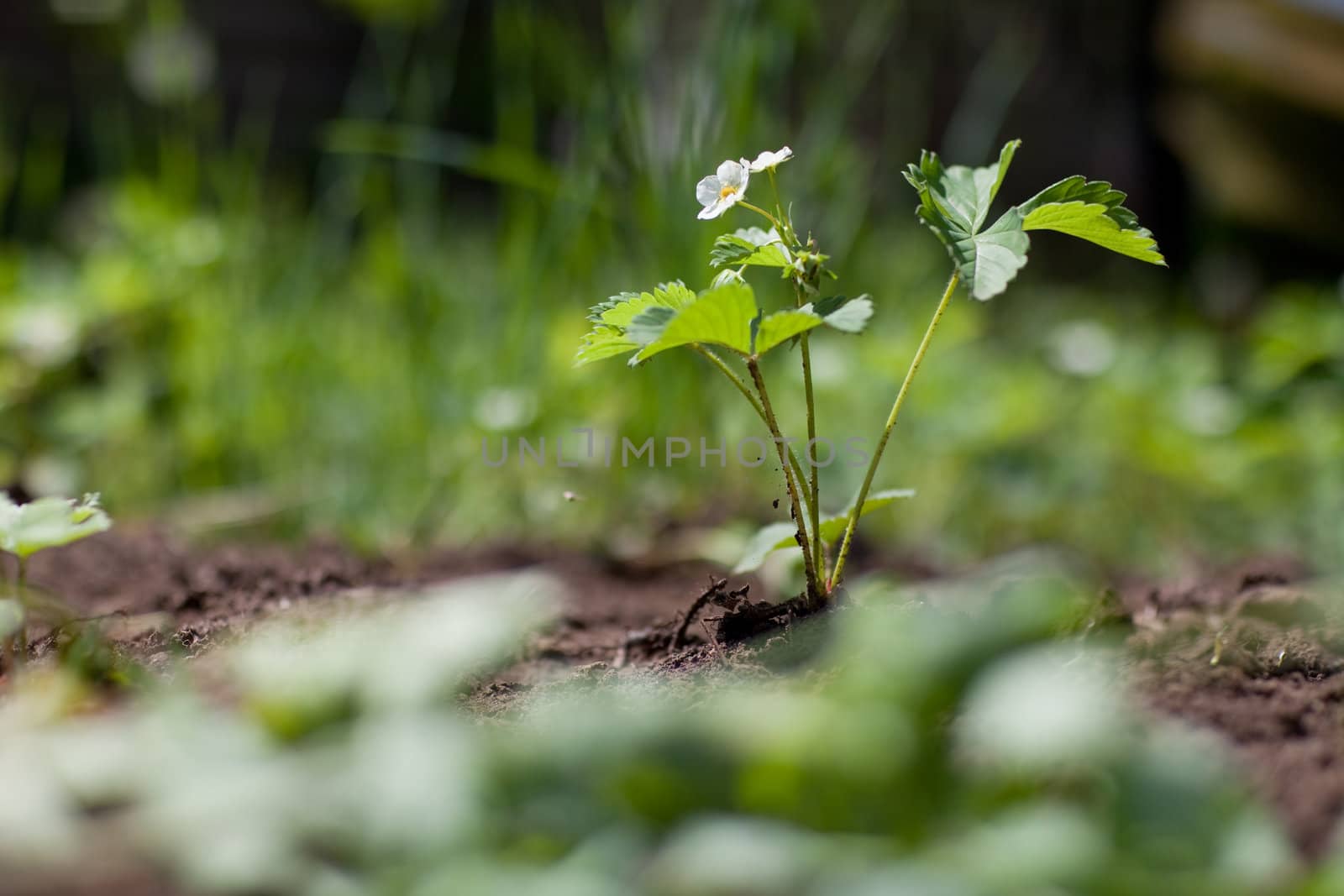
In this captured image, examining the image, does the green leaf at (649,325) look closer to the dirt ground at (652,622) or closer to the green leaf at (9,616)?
the dirt ground at (652,622)

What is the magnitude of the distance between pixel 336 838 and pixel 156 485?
1.68m

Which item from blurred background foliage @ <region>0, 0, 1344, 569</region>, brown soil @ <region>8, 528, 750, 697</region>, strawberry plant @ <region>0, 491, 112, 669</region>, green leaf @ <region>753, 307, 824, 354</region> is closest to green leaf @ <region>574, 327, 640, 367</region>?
green leaf @ <region>753, 307, 824, 354</region>

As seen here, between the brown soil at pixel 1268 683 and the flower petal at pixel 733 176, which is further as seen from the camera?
the flower petal at pixel 733 176

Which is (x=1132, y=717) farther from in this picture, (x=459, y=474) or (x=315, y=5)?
(x=315, y=5)

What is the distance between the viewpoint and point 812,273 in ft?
2.75

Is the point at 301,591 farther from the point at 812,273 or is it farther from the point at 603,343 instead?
the point at 812,273

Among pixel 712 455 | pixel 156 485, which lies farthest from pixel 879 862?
pixel 156 485

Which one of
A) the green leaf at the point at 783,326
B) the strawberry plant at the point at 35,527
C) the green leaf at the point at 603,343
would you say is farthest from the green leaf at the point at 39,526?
the green leaf at the point at 783,326

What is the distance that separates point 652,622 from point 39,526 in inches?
22.4

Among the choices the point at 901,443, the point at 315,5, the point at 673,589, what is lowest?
the point at 673,589

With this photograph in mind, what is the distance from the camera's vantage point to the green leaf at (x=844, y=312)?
0.74 metres

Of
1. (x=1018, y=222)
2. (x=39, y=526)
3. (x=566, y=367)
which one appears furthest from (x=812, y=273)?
(x=566, y=367)

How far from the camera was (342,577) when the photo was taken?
48.6 inches

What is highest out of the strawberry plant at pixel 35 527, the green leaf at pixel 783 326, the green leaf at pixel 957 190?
the green leaf at pixel 957 190
